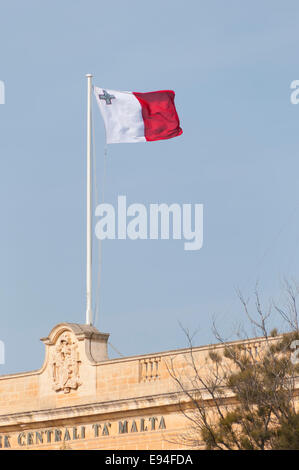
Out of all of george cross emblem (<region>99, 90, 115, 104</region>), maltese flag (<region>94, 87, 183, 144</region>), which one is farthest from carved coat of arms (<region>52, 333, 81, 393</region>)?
george cross emblem (<region>99, 90, 115, 104</region>)

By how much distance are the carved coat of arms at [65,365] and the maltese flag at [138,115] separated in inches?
250

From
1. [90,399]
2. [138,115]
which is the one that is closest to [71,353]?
[90,399]

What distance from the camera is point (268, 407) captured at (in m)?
31.4

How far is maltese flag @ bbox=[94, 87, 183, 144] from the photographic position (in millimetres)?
40625

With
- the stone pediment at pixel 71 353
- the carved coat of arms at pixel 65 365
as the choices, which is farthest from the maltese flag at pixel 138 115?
the carved coat of arms at pixel 65 365

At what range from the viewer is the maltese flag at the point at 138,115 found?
4062 cm

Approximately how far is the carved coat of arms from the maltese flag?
6351 mm

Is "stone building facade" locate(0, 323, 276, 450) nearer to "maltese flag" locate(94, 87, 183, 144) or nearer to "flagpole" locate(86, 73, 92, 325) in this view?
"flagpole" locate(86, 73, 92, 325)

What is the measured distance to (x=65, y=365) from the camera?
38.6m

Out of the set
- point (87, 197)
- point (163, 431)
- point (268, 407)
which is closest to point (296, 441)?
point (268, 407)

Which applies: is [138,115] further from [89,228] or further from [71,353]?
[71,353]

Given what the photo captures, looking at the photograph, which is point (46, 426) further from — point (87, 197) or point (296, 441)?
point (296, 441)

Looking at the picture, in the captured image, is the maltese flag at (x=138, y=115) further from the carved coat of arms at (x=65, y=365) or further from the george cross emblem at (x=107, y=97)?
the carved coat of arms at (x=65, y=365)
